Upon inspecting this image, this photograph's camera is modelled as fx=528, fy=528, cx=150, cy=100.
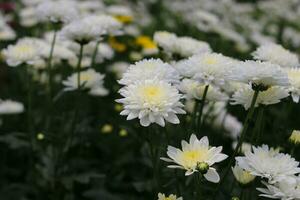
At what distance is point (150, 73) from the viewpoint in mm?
2062

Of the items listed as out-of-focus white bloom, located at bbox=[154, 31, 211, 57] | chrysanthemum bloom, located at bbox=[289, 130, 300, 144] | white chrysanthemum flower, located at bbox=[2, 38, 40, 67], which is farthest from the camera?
white chrysanthemum flower, located at bbox=[2, 38, 40, 67]

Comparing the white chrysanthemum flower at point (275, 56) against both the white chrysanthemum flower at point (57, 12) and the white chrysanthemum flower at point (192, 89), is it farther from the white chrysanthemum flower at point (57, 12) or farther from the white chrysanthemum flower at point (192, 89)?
the white chrysanthemum flower at point (57, 12)

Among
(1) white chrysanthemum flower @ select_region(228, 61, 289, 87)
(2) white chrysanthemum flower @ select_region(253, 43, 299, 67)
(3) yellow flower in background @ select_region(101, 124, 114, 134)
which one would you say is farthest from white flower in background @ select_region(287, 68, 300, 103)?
(3) yellow flower in background @ select_region(101, 124, 114, 134)

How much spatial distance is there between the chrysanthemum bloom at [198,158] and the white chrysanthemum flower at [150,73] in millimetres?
322

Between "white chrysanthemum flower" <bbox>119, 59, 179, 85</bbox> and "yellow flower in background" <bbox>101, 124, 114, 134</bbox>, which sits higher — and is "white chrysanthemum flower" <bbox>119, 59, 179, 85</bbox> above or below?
above

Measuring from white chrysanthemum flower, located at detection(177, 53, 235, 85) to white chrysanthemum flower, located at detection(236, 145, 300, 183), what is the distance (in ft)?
1.23

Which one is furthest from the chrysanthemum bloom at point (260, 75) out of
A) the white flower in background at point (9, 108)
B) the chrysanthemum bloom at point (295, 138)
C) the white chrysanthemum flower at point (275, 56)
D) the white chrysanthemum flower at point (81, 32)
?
the white flower in background at point (9, 108)

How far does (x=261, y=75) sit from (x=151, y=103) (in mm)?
396

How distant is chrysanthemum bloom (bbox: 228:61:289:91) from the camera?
6.05ft

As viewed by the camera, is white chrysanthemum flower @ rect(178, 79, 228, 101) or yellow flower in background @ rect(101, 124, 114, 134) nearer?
white chrysanthemum flower @ rect(178, 79, 228, 101)

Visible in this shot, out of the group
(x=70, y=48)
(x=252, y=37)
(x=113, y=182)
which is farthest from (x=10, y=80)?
(x=252, y=37)

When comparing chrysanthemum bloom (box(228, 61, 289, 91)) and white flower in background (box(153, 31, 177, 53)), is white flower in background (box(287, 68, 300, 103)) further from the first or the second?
white flower in background (box(153, 31, 177, 53))

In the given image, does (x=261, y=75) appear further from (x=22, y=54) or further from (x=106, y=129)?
(x=106, y=129)

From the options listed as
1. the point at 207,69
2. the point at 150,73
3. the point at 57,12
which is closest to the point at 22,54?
the point at 57,12
